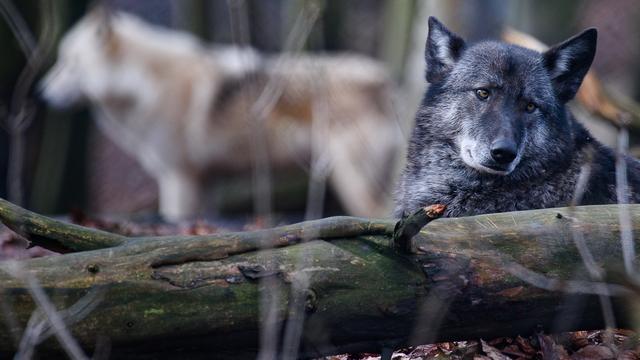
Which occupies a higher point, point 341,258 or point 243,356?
point 341,258

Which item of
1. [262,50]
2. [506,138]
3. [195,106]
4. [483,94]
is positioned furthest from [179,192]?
[506,138]

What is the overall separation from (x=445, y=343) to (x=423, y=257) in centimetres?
59

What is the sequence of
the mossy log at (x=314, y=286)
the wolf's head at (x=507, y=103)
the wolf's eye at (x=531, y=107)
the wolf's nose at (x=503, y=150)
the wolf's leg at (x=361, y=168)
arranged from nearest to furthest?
the mossy log at (x=314, y=286)
the wolf's nose at (x=503, y=150)
the wolf's head at (x=507, y=103)
the wolf's eye at (x=531, y=107)
the wolf's leg at (x=361, y=168)

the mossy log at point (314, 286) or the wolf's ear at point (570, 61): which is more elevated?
the wolf's ear at point (570, 61)

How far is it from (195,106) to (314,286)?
930 cm

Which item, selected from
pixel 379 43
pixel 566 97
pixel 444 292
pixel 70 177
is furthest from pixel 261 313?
pixel 379 43

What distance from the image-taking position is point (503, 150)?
4.77 meters

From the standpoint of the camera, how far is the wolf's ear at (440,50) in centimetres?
542

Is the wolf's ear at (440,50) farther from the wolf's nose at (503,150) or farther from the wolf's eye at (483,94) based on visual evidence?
the wolf's nose at (503,150)

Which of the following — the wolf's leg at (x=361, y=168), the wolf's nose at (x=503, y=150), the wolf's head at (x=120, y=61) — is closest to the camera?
the wolf's nose at (x=503, y=150)

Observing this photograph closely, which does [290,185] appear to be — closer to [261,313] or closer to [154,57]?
[154,57]

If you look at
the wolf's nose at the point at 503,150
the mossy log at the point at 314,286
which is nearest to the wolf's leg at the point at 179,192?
the wolf's nose at the point at 503,150

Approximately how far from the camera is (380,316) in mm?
3512

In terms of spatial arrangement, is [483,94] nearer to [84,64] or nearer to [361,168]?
[361,168]
